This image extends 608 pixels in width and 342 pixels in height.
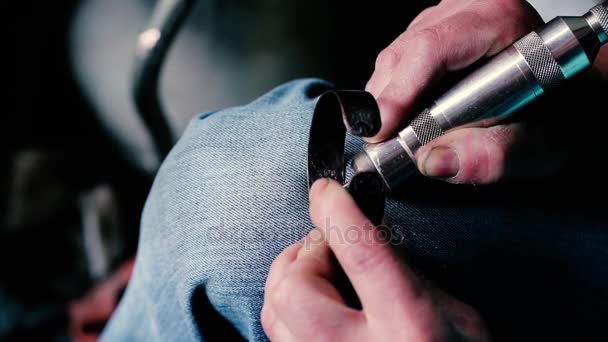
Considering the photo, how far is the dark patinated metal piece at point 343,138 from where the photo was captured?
13.7 inches

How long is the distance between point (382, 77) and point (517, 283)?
Answer: 19cm

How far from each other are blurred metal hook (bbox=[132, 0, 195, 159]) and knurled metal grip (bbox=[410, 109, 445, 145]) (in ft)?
1.37

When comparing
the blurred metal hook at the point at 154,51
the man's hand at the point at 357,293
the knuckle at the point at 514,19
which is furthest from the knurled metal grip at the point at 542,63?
the blurred metal hook at the point at 154,51

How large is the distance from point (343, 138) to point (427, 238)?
0.10m

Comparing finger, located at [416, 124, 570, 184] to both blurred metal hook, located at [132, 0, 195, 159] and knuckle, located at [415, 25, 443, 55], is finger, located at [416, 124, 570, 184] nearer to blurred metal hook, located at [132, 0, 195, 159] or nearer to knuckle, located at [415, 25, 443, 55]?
knuckle, located at [415, 25, 443, 55]

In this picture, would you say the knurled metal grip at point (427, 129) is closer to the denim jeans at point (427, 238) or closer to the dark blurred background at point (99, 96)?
the denim jeans at point (427, 238)

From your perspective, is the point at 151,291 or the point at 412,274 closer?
the point at 412,274

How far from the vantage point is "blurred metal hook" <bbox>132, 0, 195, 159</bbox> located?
2.21 feet

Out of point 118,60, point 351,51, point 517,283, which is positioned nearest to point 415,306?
point 517,283

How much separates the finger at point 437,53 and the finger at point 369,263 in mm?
82

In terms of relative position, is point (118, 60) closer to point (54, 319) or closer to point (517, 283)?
point (54, 319)

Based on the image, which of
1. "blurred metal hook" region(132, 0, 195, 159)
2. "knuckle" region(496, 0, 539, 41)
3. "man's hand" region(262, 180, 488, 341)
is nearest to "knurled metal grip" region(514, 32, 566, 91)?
"knuckle" region(496, 0, 539, 41)

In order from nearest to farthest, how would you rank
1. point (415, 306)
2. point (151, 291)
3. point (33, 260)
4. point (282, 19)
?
point (415, 306)
point (151, 291)
point (282, 19)
point (33, 260)

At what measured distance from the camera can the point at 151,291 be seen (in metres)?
0.49
